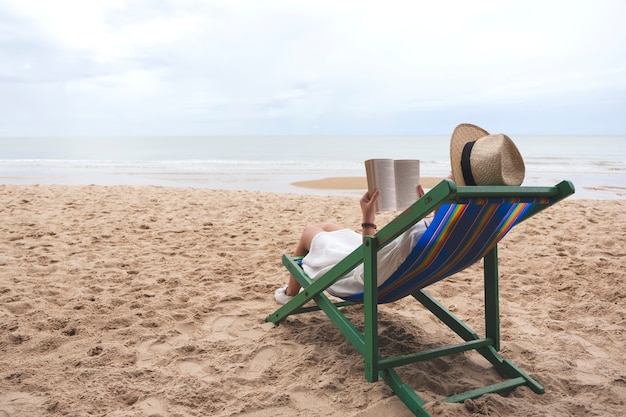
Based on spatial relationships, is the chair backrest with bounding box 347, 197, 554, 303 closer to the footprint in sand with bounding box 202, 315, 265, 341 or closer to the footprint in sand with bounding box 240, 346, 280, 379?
the footprint in sand with bounding box 240, 346, 280, 379

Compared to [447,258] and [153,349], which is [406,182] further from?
[153,349]

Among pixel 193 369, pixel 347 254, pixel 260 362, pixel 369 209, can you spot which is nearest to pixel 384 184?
pixel 369 209

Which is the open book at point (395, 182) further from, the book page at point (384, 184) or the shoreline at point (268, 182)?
the shoreline at point (268, 182)

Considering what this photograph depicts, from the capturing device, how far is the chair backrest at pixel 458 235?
1810 mm

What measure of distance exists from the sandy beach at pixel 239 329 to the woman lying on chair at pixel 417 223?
1.41 feet

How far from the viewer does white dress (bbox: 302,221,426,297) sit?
2.10m

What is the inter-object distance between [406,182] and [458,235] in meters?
0.29

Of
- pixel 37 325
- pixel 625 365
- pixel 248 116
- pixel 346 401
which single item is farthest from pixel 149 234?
pixel 248 116

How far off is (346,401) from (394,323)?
93 centimetres

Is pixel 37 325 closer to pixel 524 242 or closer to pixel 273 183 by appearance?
pixel 524 242

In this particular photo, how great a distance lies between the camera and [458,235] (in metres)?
1.91

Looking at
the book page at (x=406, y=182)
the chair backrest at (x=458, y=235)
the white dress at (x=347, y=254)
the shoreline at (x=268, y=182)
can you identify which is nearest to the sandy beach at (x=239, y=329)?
the white dress at (x=347, y=254)

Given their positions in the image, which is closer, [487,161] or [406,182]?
[487,161]

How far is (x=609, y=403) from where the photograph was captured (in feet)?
A: 6.88
